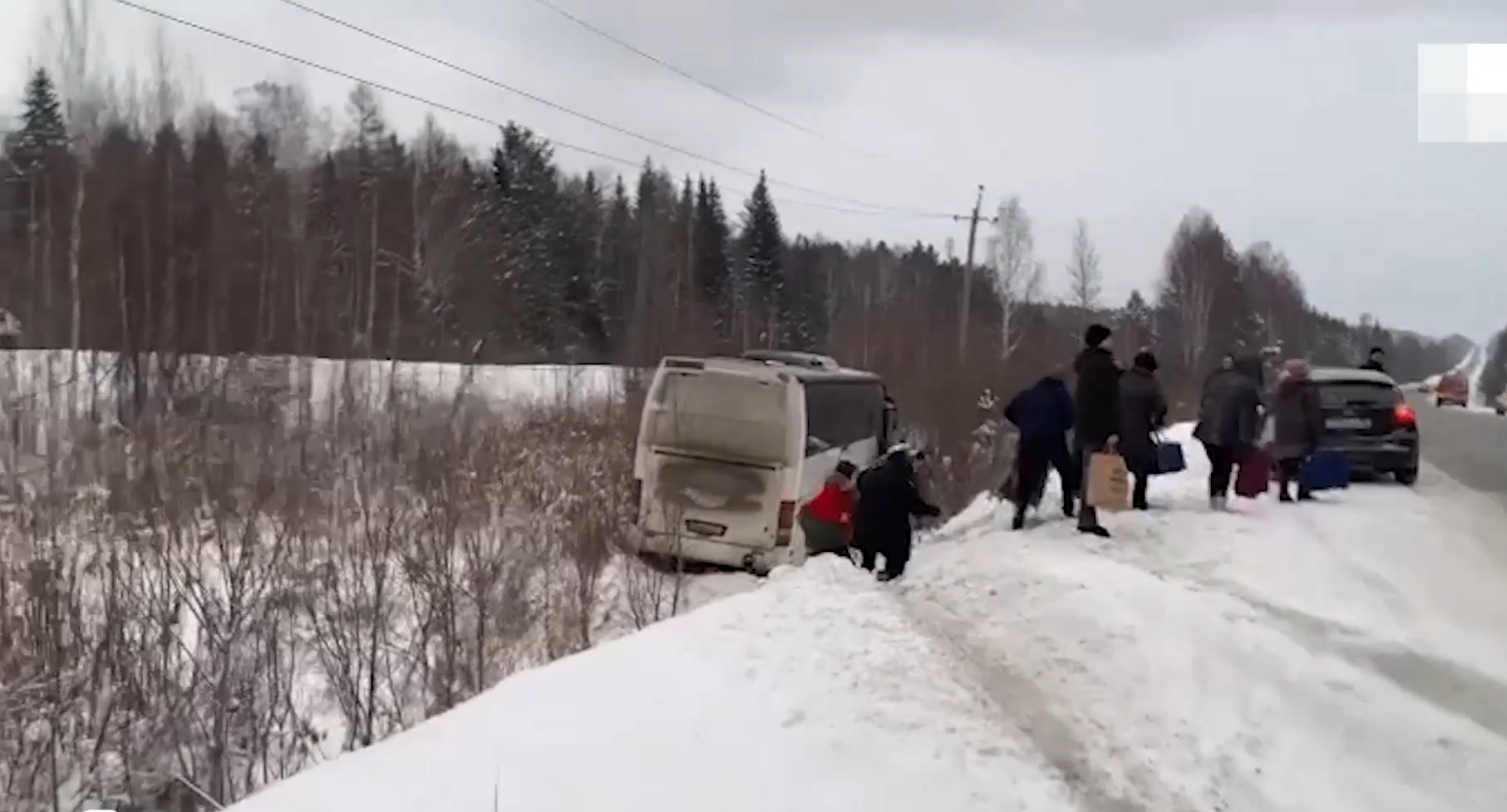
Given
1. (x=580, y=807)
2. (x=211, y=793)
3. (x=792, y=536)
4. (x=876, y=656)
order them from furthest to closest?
(x=792, y=536)
(x=211, y=793)
(x=876, y=656)
(x=580, y=807)

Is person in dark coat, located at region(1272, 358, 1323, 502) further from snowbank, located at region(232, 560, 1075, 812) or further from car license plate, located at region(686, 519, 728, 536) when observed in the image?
snowbank, located at region(232, 560, 1075, 812)

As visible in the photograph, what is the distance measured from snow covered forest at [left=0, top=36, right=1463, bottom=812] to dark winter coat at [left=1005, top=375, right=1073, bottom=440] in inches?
158

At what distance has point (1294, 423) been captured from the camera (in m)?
14.5

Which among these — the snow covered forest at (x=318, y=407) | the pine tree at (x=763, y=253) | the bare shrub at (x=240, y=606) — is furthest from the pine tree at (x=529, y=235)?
the bare shrub at (x=240, y=606)

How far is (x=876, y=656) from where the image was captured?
7625 millimetres

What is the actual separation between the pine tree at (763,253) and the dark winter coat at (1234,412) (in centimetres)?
5086

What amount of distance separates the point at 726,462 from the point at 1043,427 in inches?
155

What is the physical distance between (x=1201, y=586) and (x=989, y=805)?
15.8 ft

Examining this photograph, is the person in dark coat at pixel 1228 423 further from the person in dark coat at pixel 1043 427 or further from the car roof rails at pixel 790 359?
the car roof rails at pixel 790 359

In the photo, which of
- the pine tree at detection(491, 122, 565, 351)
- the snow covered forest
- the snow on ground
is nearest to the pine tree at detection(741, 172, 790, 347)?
the snow covered forest

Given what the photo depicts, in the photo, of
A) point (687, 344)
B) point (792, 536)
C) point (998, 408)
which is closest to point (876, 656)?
point (792, 536)

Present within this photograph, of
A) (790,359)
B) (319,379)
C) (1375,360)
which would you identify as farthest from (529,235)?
(1375,360)

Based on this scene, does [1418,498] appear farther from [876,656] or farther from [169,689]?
[169,689]

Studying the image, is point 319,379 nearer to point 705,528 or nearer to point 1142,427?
point 705,528
